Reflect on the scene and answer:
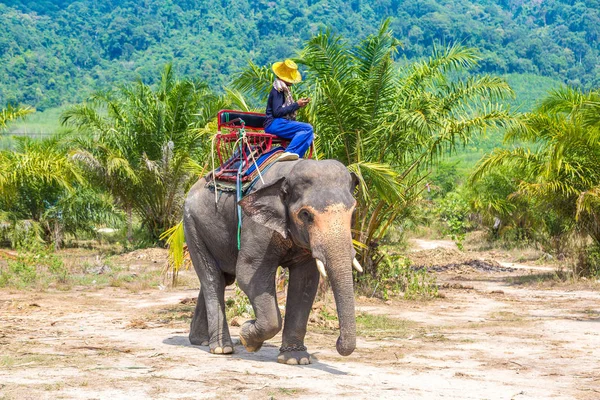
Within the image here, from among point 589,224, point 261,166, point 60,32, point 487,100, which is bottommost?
point 589,224

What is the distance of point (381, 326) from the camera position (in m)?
11.8

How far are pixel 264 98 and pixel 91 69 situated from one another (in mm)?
127063

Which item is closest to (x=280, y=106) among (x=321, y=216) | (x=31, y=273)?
(x=321, y=216)

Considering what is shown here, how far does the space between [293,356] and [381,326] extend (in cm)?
359

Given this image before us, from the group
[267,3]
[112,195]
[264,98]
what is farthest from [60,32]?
[264,98]

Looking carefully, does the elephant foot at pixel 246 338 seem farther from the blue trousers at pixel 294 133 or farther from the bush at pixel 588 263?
the bush at pixel 588 263

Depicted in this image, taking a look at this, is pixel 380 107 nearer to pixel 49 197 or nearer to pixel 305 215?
pixel 305 215

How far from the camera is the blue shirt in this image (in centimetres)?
920

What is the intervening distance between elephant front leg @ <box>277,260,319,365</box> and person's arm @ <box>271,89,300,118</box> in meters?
1.66

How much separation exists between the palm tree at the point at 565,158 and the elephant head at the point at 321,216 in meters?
9.15

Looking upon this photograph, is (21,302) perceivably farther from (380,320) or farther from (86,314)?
(380,320)

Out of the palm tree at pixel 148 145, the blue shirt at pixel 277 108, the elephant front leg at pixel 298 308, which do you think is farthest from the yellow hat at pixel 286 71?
the palm tree at pixel 148 145

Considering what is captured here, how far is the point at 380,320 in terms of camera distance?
12.3m

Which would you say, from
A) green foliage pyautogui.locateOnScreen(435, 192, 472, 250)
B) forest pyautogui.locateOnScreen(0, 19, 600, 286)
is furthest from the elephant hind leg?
green foliage pyautogui.locateOnScreen(435, 192, 472, 250)
